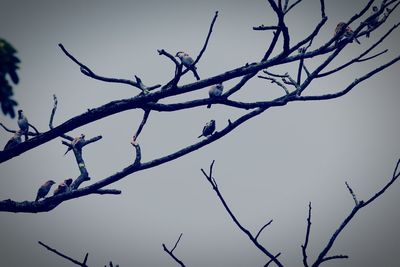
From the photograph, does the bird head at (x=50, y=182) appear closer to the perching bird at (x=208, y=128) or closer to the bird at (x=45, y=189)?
the bird at (x=45, y=189)

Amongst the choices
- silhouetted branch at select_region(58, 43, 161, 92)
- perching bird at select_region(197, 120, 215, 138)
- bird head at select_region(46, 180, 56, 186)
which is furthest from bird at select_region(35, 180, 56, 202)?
silhouetted branch at select_region(58, 43, 161, 92)

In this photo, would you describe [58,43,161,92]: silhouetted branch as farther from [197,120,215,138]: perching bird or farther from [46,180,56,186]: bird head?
[46,180,56,186]: bird head

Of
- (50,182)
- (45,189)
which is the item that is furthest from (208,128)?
(45,189)

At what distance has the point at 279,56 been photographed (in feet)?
11.5

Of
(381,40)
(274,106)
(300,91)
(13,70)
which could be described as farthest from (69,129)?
(381,40)

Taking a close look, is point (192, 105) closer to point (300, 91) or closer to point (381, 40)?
point (300, 91)

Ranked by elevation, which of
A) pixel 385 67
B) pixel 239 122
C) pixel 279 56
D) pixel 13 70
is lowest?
pixel 385 67

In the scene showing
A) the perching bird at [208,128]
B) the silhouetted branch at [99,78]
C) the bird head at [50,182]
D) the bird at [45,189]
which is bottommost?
the silhouetted branch at [99,78]

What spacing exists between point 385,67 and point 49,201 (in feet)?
12.2

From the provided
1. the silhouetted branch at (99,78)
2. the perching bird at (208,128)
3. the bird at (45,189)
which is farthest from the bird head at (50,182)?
the silhouetted branch at (99,78)

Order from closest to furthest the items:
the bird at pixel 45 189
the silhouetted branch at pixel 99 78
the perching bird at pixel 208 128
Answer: the silhouetted branch at pixel 99 78
the perching bird at pixel 208 128
the bird at pixel 45 189

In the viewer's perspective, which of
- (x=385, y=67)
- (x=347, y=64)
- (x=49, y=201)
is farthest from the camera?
(x=49, y=201)

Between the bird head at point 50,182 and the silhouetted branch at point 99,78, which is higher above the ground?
the bird head at point 50,182

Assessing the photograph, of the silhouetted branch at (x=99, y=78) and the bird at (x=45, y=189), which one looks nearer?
the silhouetted branch at (x=99, y=78)
